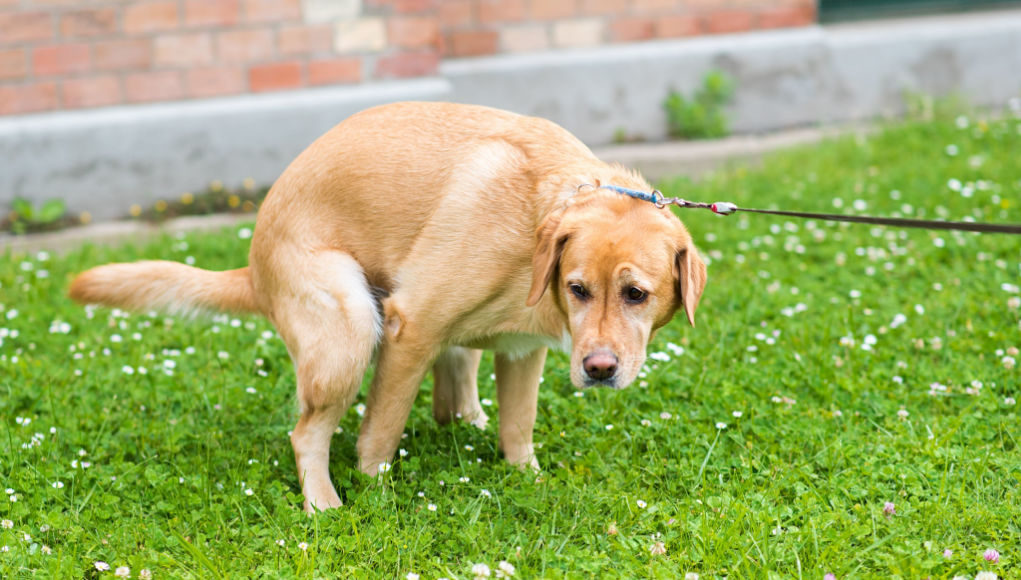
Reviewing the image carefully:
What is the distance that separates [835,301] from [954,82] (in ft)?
17.3

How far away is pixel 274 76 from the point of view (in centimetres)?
768

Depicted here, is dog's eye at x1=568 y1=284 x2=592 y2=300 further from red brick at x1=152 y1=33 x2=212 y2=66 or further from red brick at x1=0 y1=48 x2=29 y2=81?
red brick at x1=0 y1=48 x2=29 y2=81

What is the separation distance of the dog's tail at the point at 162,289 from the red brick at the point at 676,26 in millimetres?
5869

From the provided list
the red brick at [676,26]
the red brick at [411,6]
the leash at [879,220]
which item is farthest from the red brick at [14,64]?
the leash at [879,220]

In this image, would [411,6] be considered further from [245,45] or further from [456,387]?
[456,387]

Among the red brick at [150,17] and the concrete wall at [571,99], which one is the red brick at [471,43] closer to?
the concrete wall at [571,99]

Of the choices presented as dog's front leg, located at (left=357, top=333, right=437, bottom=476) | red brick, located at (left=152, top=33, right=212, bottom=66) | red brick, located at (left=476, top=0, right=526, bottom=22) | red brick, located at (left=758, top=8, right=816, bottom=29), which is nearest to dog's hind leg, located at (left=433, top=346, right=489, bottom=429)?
dog's front leg, located at (left=357, top=333, right=437, bottom=476)

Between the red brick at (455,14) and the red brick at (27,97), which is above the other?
the red brick at (455,14)

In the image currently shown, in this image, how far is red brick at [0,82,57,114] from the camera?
7.19m

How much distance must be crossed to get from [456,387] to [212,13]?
14.6 ft

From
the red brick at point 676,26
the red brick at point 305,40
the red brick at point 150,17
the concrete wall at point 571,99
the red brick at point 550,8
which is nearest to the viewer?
the red brick at point 150,17

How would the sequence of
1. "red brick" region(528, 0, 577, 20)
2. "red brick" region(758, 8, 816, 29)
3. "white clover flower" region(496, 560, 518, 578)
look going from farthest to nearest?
1. "red brick" region(758, 8, 816, 29)
2. "red brick" region(528, 0, 577, 20)
3. "white clover flower" region(496, 560, 518, 578)

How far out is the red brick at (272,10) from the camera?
7457mm

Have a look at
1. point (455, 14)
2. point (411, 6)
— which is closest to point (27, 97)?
point (411, 6)
